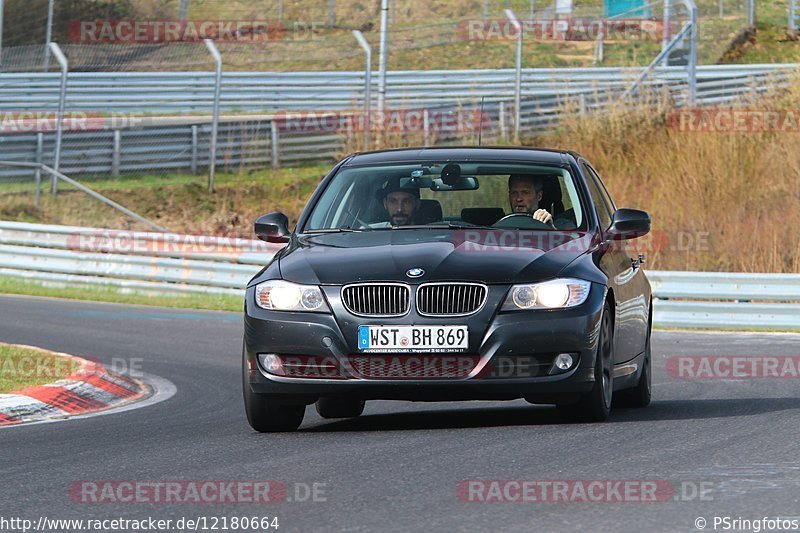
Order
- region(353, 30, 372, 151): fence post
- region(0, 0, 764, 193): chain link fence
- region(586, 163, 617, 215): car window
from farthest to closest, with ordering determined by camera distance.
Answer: region(0, 0, 764, 193): chain link fence, region(353, 30, 372, 151): fence post, region(586, 163, 617, 215): car window

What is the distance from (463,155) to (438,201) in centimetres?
41

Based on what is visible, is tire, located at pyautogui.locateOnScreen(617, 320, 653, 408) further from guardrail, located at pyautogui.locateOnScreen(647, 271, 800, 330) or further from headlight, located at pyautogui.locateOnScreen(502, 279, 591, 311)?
guardrail, located at pyautogui.locateOnScreen(647, 271, 800, 330)

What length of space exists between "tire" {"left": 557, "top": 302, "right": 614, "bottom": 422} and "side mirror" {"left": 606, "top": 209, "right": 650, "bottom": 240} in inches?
26.6

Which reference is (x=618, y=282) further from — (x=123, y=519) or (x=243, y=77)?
(x=243, y=77)

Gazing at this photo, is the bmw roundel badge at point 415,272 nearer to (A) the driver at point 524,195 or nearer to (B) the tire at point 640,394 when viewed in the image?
(A) the driver at point 524,195

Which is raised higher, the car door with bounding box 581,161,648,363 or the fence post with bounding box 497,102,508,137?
the car door with bounding box 581,161,648,363

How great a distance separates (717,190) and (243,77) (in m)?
18.0

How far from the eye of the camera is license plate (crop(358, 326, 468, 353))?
8.54 m

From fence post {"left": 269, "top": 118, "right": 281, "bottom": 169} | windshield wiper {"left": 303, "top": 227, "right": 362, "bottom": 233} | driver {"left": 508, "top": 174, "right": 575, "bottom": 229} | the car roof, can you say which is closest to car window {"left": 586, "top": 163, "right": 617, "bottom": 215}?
the car roof

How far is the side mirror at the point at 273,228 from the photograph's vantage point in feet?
32.4

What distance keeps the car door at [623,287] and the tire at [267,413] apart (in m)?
1.90

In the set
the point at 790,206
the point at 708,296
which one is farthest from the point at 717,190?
the point at 708,296

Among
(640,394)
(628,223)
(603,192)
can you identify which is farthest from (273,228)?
(640,394)

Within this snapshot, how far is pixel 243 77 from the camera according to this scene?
1657 inches
